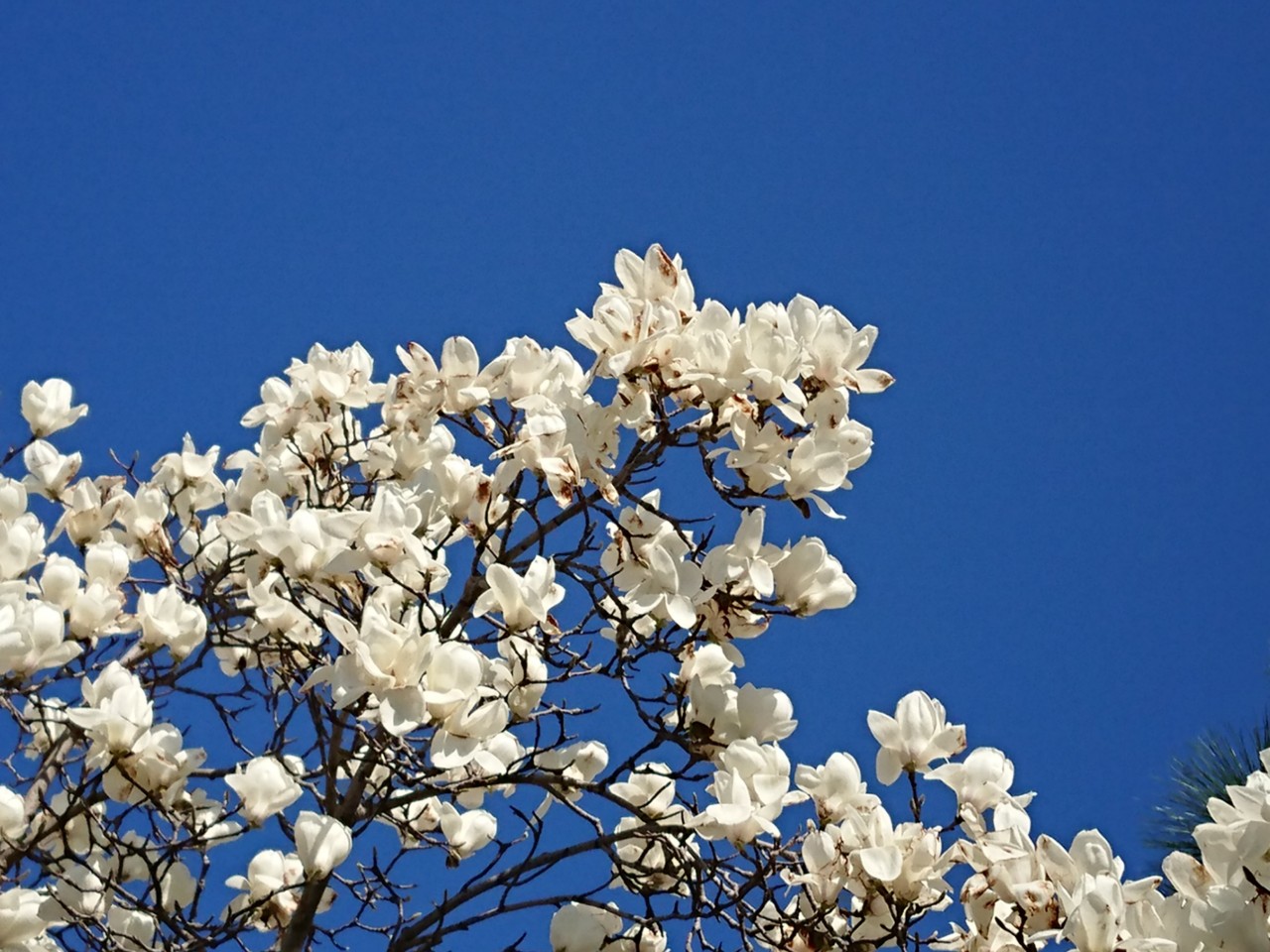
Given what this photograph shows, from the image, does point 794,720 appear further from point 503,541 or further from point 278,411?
point 278,411

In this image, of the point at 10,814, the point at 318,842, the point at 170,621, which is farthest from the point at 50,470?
the point at 318,842

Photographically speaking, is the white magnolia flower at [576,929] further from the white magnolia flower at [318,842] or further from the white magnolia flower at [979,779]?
the white magnolia flower at [979,779]

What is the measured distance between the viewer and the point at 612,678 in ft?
7.06

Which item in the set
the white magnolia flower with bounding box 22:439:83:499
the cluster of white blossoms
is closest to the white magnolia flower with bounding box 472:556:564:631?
the cluster of white blossoms

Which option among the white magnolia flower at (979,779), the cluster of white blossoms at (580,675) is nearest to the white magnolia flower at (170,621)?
the cluster of white blossoms at (580,675)

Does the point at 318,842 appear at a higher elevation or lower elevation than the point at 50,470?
lower

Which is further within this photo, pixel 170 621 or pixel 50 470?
pixel 50 470

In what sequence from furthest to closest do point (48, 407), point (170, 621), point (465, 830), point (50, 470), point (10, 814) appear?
point (48, 407) < point (50, 470) < point (465, 830) < point (170, 621) < point (10, 814)

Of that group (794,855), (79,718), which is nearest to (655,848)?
(794,855)

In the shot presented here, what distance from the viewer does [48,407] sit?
2.99 metres

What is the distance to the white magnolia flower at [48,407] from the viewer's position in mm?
2986

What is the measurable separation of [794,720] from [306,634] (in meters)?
0.95

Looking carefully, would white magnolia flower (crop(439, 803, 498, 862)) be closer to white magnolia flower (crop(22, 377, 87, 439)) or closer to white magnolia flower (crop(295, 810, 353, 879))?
white magnolia flower (crop(295, 810, 353, 879))

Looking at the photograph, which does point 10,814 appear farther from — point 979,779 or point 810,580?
point 979,779
